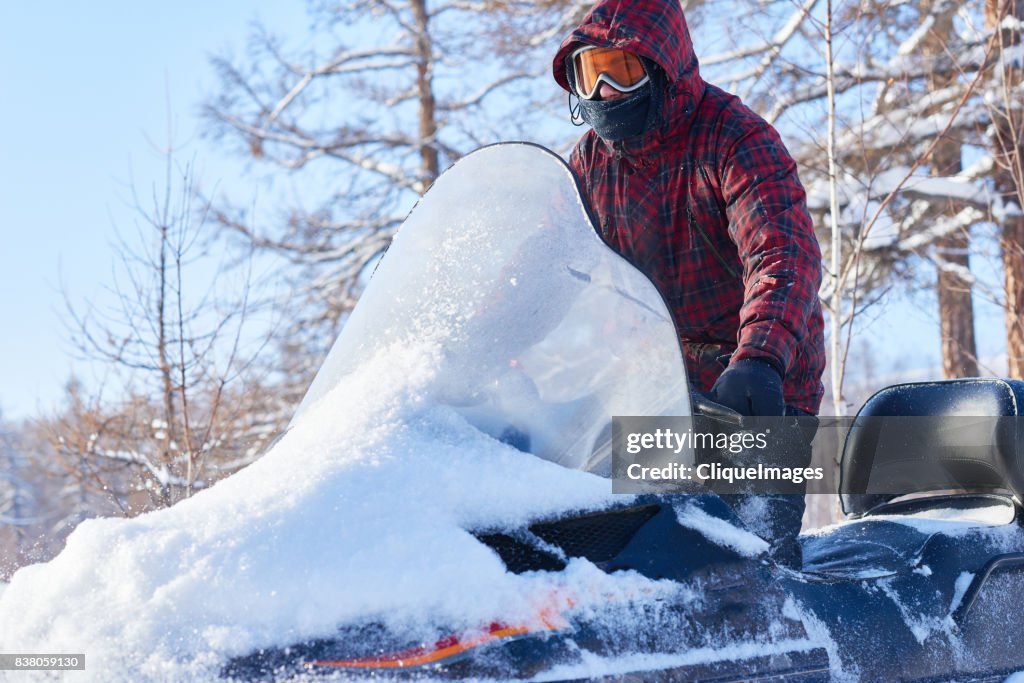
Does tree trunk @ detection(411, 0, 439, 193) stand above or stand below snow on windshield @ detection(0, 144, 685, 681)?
above

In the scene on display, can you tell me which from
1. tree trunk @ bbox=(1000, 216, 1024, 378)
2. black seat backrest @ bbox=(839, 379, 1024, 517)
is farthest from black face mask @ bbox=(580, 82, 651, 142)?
tree trunk @ bbox=(1000, 216, 1024, 378)

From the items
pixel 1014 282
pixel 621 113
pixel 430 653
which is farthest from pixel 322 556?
pixel 1014 282

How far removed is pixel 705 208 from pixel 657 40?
0.44 m

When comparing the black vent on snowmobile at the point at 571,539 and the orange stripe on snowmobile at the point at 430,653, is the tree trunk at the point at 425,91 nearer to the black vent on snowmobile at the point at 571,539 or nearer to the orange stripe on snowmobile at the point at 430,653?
the black vent on snowmobile at the point at 571,539

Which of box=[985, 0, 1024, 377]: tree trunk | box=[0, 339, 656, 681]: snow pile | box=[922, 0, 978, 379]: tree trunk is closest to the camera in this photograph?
box=[0, 339, 656, 681]: snow pile

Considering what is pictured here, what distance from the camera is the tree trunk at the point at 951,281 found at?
9156 millimetres

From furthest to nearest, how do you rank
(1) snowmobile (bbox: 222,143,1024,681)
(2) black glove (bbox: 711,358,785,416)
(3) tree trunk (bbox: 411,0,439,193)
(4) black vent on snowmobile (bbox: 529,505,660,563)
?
(3) tree trunk (bbox: 411,0,439,193), (2) black glove (bbox: 711,358,785,416), (4) black vent on snowmobile (bbox: 529,505,660,563), (1) snowmobile (bbox: 222,143,1024,681)

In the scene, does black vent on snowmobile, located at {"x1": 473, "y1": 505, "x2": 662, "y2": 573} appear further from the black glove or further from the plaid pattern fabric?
the plaid pattern fabric

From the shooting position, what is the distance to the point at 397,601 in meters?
1.38

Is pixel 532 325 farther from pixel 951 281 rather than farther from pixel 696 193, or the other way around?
pixel 951 281

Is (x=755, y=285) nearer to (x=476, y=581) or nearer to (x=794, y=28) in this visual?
(x=476, y=581)

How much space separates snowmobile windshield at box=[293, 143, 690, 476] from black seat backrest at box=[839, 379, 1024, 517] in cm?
99

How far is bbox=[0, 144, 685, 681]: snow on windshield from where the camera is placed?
131cm

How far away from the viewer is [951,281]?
939 cm
